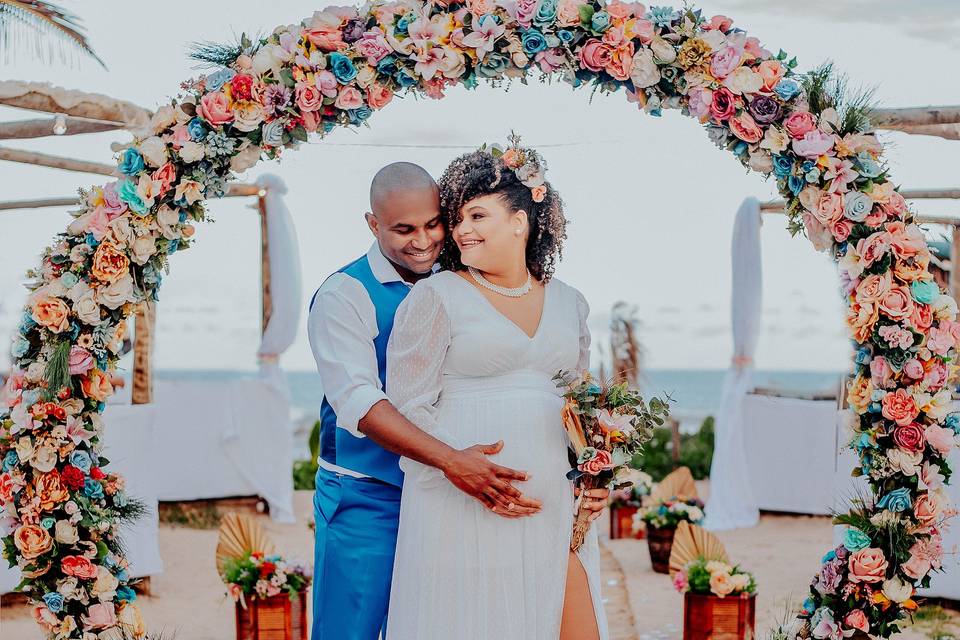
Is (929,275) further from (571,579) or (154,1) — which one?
(154,1)

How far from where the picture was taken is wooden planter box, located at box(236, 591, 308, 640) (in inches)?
245

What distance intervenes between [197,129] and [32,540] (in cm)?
168

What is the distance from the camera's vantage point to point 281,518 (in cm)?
1080

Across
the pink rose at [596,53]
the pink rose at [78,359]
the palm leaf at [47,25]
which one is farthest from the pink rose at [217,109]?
the palm leaf at [47,25]

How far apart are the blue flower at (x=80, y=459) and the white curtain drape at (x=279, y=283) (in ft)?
21.6

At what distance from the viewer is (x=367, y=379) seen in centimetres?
373

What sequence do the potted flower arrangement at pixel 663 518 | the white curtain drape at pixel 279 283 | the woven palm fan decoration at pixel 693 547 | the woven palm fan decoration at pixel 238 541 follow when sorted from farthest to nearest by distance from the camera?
the white curtain drape at pixel 279 283 → the potted flower arrangement at pixel 663 518 → the woven palm fan decoration at pixel 693 547 → the woven palm fan decoration at pixel 238 541

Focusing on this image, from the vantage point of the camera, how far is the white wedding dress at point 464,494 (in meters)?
3.59

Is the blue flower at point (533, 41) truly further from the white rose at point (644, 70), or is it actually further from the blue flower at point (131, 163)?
the blue flower at point (131, 163)

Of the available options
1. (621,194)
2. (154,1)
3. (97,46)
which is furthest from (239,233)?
(97,46)

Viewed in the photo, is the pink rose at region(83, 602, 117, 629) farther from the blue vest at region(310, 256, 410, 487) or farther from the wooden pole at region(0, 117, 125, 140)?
the wooden pole at region(0, 117, 125, 140)

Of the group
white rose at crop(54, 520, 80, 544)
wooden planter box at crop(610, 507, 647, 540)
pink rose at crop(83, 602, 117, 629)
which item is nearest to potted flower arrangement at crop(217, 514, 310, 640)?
pink rose at crop(83, 602, 117, 629)

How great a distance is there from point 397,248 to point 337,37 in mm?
906

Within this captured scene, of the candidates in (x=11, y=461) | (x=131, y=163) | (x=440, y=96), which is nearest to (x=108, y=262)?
(x=131, y=163)
